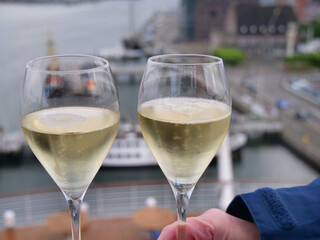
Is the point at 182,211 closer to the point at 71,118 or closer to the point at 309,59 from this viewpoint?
the point at 71,118

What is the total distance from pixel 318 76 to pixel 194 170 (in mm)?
18689

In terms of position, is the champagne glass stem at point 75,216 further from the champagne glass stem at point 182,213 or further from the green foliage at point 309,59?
the green foliage at point 309,59

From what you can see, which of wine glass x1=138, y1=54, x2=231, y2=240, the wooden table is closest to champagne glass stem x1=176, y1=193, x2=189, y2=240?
wine glass x1=138, y1=54, x2=231, y2=240

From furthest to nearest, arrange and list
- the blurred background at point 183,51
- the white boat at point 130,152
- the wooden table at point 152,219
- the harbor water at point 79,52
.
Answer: the white boat at point 130,152 → the harbor water at point 79,52 → the blurred background at point 183,51 → the wooden table at point 152,219

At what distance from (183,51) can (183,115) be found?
669 inches

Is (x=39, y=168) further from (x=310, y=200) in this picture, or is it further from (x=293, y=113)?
(x=310, y=200)

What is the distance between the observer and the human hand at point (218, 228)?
0.63 meters

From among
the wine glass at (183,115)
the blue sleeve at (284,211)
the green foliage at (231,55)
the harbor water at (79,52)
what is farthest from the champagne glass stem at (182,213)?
the green foliage at (231,55)

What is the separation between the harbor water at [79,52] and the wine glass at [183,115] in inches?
295

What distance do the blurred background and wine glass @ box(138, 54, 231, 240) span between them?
5.23 metres

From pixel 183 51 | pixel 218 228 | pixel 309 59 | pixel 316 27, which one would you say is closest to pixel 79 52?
pixel 183 51

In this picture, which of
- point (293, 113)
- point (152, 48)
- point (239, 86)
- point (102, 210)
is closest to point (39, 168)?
point (102, 210)

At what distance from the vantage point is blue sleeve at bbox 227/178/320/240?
58 centimetres

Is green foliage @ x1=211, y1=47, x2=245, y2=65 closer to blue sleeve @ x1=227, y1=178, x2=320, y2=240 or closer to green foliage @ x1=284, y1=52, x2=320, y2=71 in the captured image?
green foliage @ x1=284, y1=52, x2=320, y2=71
